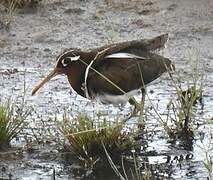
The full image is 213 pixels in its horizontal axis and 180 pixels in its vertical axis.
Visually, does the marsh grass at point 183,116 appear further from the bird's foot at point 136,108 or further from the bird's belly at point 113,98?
the bird's belly at point 113,98

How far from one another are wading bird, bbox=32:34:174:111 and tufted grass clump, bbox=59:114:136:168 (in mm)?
378

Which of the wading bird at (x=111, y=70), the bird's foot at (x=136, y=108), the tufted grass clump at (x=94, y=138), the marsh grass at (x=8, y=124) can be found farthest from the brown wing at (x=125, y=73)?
the marsh grass at (x=8, y=124)

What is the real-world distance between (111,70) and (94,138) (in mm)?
733

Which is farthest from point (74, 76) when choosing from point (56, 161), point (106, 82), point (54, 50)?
point (54, 50)

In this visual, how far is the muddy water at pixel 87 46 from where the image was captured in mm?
7125

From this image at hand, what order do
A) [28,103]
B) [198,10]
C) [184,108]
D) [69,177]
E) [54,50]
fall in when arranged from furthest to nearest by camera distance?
[198,10] < [54,50] < [28,103] < [184,108] < [69,177]

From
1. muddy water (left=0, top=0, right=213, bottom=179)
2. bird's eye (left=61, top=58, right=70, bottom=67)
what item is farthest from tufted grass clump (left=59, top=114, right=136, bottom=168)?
bird's eye (left=61, top=58, right=70, bottom=67)

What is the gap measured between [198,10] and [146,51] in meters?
3.08

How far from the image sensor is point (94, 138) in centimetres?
688

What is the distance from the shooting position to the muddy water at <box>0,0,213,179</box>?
7.12 meters

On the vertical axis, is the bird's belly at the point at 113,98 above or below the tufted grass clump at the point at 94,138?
above

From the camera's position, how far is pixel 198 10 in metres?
10.5

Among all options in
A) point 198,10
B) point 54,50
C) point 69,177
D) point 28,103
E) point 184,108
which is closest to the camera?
point 69,177

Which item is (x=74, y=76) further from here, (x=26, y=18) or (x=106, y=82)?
(x=26, y=18)
